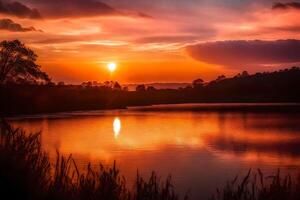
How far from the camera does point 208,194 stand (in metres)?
23.2

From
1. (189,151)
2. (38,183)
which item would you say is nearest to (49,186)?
(38,183)

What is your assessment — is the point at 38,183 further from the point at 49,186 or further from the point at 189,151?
the point at 189,151

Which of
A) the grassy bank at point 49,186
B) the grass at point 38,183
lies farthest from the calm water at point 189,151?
the grass at point 38,183

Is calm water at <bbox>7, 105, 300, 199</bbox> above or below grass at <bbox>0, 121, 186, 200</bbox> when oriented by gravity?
below

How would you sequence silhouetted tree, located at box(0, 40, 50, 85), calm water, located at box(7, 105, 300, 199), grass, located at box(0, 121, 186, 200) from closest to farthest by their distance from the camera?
grass, located at box(0, 121, 186, 200), calm water, located at box(7, 105, 300, 199), silhouetted tree, located at box(0, 40, 50, 85)

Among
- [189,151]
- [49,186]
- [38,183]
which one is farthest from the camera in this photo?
[189,151]

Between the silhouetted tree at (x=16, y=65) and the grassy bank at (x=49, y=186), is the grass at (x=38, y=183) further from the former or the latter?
the silhouetted tree at (x=16, y=65)

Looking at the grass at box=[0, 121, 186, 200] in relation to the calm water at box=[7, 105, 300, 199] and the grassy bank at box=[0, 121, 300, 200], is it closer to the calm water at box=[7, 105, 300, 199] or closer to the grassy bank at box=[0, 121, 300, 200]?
the grassy bank at box=[0, 121, 300, 200]

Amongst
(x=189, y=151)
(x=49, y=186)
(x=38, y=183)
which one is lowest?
(x=189, y=151)

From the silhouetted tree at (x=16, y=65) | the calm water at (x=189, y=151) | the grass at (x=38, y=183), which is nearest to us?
the grass at (x=38, y=183)

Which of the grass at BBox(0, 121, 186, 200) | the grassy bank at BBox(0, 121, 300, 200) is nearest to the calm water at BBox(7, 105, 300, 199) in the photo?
the grassy bank at BBox(0, 121, 300, 200)

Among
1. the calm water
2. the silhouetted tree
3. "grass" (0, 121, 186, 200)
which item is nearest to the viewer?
"grass" (0, 121, 186, 200)

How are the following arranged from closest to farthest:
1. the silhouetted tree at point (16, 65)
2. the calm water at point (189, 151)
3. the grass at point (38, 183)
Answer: the grass at point (38, 183), the calm water at point (189, 151), the silhouetted tree at point (16, 65)

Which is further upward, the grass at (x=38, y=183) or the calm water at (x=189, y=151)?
the grass at (x=38, y=183)
